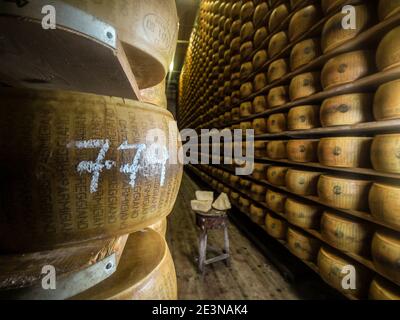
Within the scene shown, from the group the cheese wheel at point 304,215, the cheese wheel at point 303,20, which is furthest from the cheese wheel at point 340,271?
the cheese wheel at point 303,20

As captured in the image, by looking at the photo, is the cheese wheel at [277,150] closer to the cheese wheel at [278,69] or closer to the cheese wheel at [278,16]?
the cheese wheel at [278,69]

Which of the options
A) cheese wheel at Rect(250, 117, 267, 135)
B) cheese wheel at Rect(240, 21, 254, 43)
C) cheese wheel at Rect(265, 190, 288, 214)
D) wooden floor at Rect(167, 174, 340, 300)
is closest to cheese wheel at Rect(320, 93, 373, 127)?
cheese wheel at Rect(265, 190, 288, 214)

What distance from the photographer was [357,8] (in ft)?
5.07

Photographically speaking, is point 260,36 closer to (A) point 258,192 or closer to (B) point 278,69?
(B) point 278,69

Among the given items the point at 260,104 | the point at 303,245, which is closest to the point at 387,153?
the point at 303,245

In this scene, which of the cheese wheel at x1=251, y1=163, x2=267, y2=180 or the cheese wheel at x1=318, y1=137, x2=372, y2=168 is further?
the cheese wheel at x1=251, y1=163, x2=267, y2=180

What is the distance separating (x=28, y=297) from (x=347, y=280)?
1916mm

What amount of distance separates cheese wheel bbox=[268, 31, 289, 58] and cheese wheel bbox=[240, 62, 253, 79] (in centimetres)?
64

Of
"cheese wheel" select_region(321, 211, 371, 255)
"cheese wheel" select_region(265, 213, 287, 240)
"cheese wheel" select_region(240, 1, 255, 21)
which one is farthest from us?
"cheese wheel" select_region(240, 1, 255, 21)

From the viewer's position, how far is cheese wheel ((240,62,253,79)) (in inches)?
131

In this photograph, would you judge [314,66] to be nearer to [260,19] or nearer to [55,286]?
[260,19]

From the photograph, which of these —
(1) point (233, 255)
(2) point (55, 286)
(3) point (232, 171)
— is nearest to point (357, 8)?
(2) point (55, 286)

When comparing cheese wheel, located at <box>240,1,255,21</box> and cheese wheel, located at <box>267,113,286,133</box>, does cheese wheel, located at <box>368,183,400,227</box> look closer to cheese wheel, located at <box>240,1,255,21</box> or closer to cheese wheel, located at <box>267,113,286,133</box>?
cheese wheel, located at <box>267,113,286,133</box>
